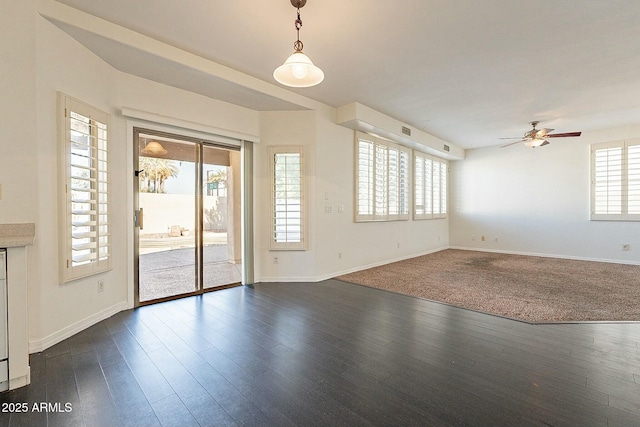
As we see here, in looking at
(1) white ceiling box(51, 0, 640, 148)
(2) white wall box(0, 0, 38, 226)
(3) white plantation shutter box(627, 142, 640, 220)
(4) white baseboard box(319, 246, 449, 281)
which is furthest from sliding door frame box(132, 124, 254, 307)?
(3) white plantation shutter box(627, 142, 640, 220)

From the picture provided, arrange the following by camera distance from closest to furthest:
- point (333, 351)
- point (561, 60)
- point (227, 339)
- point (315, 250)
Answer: point (333, 351) < point (227, 339) < point (561, 60) < point (315, 250)

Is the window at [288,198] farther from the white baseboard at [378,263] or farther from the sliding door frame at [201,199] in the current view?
the white baseboard at [378,263]

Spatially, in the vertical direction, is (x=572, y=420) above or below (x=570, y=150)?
below

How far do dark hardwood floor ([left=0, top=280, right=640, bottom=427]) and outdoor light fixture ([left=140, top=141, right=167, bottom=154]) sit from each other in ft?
6.44

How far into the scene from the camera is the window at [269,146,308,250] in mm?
4629

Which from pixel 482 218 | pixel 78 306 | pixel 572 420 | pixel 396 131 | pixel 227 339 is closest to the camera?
pixel 572 420

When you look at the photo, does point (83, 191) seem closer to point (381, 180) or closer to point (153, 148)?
point (153, 148)

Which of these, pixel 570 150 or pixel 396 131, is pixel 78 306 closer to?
pixel 396 131

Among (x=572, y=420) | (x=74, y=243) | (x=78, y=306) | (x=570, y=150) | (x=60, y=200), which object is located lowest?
(x=572, y=420)

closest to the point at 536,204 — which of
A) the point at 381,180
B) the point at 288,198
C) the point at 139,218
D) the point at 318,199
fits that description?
the point at 381,180

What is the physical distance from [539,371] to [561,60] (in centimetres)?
339

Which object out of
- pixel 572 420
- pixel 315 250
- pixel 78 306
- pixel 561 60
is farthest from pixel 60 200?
pixel 561 60

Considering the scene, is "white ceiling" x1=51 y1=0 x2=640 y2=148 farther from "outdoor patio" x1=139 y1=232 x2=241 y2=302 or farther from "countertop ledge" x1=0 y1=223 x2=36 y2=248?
"outdoor patio" x1=139 y1=232 x2=241 y2=302

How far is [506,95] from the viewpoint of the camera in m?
4.38
